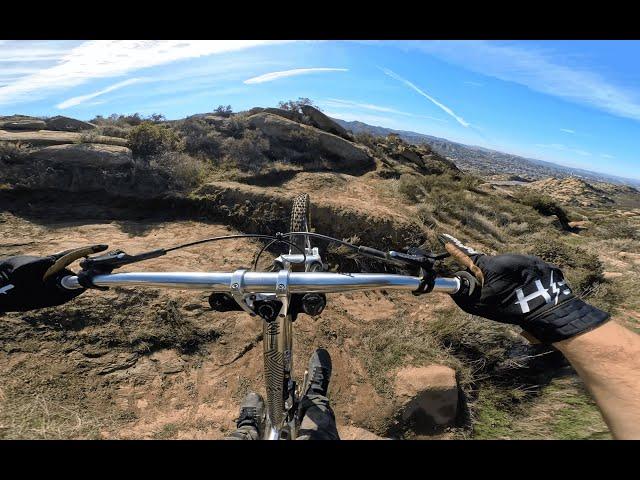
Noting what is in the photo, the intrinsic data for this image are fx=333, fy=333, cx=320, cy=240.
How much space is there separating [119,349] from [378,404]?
135 inches

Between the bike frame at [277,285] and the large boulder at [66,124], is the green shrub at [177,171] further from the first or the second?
the bike frame at [277,285]

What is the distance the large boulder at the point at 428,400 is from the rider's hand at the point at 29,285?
11.7 ft

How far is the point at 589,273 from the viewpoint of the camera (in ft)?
21.2

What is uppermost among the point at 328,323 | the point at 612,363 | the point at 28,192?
the point at 612,363

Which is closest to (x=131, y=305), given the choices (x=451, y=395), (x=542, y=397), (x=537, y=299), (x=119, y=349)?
(x=119, y=349)

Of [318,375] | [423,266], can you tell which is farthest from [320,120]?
[423,266]

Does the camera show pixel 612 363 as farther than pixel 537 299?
No

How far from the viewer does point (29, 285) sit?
6.41 ft

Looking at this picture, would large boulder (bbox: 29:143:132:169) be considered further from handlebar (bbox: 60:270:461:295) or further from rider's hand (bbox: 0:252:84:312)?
handlebar (bbox: 60:270:461:295)

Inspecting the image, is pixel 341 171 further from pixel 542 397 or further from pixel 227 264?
pixel 542 397

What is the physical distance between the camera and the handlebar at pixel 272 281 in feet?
5.15

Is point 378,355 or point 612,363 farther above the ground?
point 612,363

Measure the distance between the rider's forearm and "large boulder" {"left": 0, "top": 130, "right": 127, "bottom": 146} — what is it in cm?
1121

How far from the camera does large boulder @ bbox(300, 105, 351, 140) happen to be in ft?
48.1
